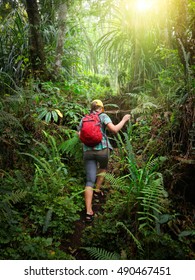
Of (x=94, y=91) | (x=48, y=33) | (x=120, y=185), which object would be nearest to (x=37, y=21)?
(x=48, y=33)

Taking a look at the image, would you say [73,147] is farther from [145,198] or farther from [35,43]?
[35,43]

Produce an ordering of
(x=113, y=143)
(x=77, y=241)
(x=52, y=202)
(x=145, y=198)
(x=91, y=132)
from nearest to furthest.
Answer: (x=145, y=198) → (x=77, y=241) → (x=52, y=202) → (x=91, y=132) → (x=113, y=143)

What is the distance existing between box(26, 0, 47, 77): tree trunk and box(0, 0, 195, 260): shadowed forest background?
0.07 ft

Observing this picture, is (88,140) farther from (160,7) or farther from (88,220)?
(160,7)

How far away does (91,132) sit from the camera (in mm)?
3617

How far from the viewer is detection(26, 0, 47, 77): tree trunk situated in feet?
18.7

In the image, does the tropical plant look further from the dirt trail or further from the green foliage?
the green foliage

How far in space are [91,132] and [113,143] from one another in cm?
217

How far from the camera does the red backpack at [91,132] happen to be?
3.60 metres

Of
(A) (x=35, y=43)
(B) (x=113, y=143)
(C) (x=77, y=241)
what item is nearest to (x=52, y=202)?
(C) (x=77, y=241)

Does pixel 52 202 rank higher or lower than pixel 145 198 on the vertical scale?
lower

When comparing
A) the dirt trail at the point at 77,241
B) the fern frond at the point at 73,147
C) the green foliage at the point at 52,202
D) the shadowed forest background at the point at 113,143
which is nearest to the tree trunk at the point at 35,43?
the shadowed forest background at the point at 113,143

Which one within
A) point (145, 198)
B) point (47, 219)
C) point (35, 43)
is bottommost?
point (47, 219)
